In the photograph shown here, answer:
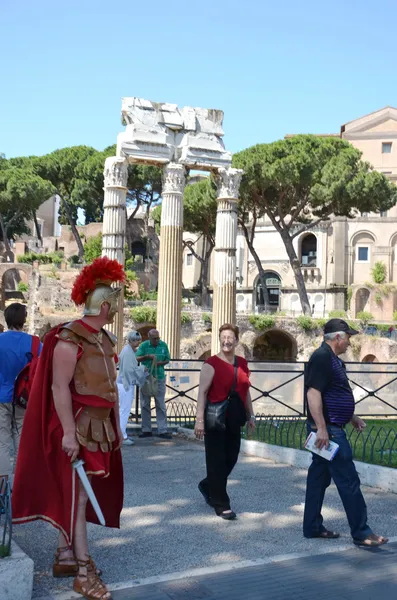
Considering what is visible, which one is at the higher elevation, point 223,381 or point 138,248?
point 138,248

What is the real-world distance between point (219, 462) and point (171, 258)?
11.3 meters

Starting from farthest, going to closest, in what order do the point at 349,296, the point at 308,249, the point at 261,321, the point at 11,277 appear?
the point at 308,249, the point at 11,277, the point at 349,296, the point at 261,321

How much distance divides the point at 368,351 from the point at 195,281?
67.7ft

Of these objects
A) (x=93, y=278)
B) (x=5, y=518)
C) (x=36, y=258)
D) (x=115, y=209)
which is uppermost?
(x=36, y=258)

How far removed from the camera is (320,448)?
14.3ft

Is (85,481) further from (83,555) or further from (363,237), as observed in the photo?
(363,237)

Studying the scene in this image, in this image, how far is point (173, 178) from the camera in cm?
1597

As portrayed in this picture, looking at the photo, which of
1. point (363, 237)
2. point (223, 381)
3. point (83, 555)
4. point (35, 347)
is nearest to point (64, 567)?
point (83, 555)

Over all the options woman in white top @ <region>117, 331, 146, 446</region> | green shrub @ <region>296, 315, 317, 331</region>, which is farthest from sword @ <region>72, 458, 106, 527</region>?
green shrub @ <region>296, 315, 317, 331</region>

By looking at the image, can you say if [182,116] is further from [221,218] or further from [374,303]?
[374,303]

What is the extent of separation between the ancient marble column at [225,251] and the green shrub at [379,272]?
2743cm

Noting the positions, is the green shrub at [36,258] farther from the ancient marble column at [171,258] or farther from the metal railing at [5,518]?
the metal railing at [5,518]

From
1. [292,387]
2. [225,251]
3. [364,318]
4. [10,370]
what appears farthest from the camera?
[364,318]

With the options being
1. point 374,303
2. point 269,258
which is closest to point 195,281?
point 269,258
